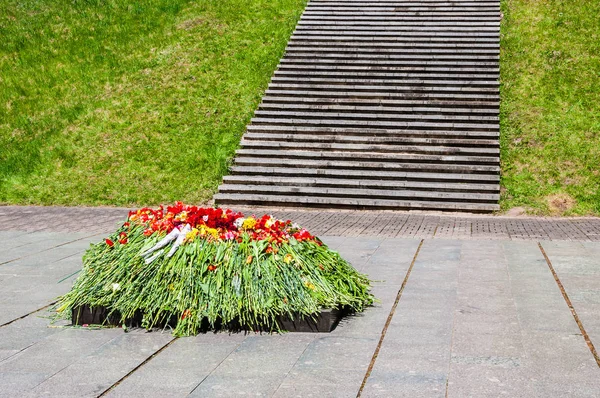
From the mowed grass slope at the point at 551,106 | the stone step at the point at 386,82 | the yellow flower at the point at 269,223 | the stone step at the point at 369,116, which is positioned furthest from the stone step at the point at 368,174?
the yellow flower at the point at 269,223

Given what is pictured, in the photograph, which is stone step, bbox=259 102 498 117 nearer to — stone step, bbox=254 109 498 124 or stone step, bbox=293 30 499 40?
stone step, bbox=254 109 498 124

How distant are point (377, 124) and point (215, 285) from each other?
10.6 m

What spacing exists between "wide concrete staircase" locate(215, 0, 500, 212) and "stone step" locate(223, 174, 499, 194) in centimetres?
2

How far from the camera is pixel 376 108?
16641 millimetres

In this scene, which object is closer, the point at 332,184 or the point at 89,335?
the point at 89,335

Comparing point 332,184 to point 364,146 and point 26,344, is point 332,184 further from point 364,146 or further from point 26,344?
point 26,344

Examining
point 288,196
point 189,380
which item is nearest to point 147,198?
point 288,196

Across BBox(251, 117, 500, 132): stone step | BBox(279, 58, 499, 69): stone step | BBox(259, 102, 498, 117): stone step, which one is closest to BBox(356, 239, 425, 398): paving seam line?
BBox(251, 117, 500, 132): stone step

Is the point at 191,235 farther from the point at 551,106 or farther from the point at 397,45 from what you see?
the point at 397,45

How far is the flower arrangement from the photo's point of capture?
6074mm

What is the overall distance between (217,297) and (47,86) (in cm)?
1452

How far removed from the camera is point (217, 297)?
6094 mm

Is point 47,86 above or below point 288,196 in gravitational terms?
above

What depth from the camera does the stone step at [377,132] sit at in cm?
1552
